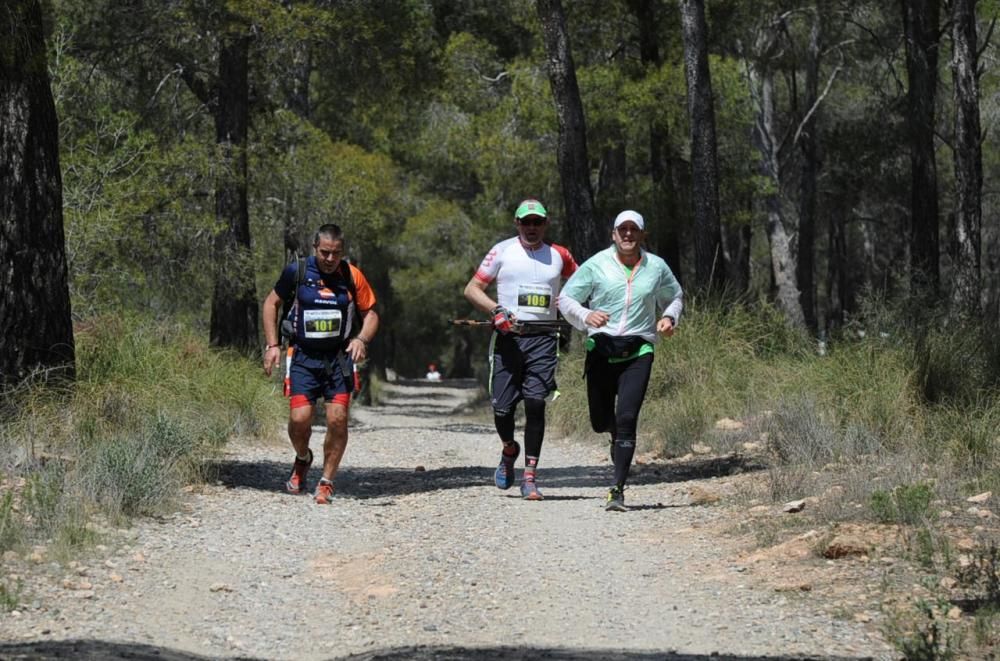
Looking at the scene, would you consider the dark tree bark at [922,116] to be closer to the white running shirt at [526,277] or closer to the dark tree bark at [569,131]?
the dark tree bark at [569,131]

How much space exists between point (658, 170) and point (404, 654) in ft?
76.9

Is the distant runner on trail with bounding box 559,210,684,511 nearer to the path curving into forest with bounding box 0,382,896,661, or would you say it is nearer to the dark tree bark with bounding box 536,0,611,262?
the path curving into forest with bounding box 0,382,896,661

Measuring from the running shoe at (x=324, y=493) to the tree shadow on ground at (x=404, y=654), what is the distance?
15.4 feet

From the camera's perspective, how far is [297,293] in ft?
37.4

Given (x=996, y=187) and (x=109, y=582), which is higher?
(x=996, y=187)

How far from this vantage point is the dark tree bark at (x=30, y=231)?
12477mm

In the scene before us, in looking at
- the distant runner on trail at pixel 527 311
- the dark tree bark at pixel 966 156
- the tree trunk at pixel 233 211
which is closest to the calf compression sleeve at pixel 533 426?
the distant runner on trail at pixel 527 311

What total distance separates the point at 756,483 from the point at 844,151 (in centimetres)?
2901

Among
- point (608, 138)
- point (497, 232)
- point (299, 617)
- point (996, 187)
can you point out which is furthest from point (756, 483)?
point (996, 187)

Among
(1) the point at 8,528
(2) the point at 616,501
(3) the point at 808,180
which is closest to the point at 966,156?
(2) the point at 616,501

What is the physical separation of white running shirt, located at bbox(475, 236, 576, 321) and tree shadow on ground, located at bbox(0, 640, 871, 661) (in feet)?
16.5

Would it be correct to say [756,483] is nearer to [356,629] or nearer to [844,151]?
[356,629]

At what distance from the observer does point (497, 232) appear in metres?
39.7

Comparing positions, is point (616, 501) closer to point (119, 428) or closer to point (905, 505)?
point (905, 505)
